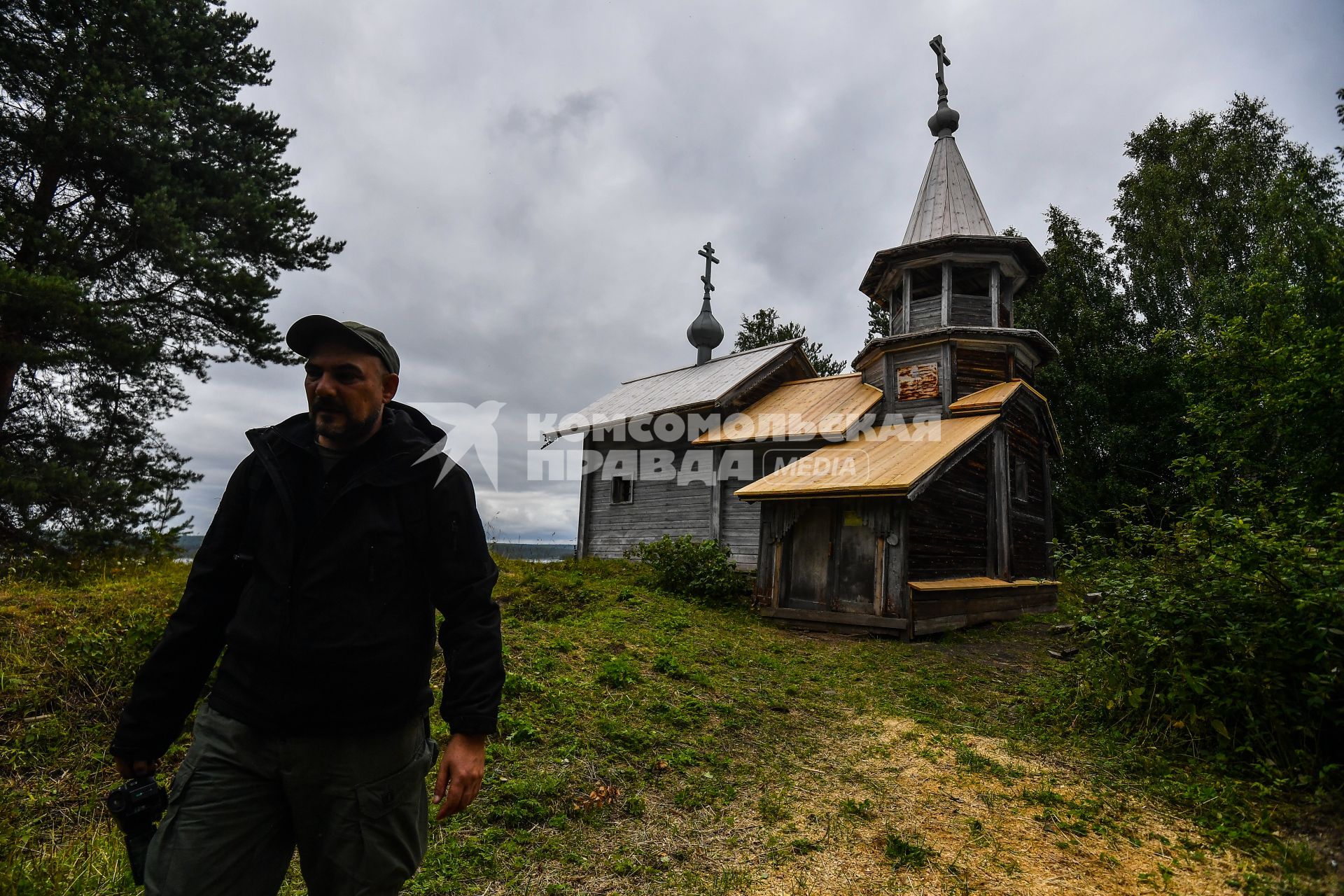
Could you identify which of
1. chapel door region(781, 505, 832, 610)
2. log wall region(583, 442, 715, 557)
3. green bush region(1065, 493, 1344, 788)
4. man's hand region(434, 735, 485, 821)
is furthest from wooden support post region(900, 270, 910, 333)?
man's hand region(434, 735, 485, 821)

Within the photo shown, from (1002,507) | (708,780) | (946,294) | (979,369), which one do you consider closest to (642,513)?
(1002,507)

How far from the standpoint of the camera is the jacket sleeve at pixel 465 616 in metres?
2.06

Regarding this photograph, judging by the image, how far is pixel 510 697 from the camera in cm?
544

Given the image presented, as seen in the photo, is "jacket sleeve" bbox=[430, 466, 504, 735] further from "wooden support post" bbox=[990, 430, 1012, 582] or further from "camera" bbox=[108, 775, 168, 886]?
"wooden support post" bbox=[990, 430, 1012, 582]

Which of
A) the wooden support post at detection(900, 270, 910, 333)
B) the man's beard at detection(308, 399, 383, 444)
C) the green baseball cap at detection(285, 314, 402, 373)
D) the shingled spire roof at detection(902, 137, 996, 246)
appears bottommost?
Result: the man's beard at detection(308, 399, 383, 444)

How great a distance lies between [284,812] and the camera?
2.01 m

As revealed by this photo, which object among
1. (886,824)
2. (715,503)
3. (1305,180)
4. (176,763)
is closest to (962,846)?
(886,824)

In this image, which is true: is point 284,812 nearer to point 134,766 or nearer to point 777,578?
point 134,766

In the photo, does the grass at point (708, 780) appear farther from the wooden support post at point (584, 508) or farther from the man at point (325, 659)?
the wooden support post at point (584, 508)

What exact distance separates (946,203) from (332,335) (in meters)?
15.9

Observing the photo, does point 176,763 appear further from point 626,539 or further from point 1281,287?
point 1281,287

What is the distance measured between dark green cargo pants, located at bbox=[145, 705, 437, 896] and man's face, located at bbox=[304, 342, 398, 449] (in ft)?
3.23

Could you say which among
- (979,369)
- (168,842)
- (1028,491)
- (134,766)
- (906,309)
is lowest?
(168,842)

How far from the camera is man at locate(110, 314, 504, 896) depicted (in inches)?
76.3
